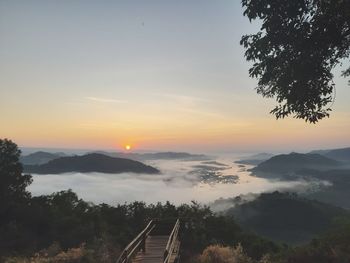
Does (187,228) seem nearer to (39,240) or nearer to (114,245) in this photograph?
(114,245)

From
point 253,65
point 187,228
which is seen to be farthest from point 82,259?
point 253,65

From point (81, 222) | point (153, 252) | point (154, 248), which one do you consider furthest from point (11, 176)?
point (153, 252)

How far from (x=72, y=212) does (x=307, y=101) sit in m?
36.7

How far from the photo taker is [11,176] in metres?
49.3

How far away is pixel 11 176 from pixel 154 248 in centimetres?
3434

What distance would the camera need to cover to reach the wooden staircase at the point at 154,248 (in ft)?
56.8

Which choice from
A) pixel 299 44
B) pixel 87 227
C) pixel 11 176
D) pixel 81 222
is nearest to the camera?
pixel 299 44

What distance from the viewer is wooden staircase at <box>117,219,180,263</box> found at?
56.8 feet

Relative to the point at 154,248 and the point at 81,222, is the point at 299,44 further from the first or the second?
the point at 81,222

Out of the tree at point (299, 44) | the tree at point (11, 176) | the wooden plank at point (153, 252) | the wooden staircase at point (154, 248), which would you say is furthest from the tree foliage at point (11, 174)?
the tree at point (299, 44)

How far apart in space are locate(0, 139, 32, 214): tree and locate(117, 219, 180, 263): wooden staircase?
Answer: 28.4 metres

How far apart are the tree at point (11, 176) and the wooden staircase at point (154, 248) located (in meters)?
28.4

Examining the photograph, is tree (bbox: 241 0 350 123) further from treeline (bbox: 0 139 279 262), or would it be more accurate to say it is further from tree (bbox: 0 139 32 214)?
tree (bbox: 0 139 32 214)

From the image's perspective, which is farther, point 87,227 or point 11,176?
point 11,176
